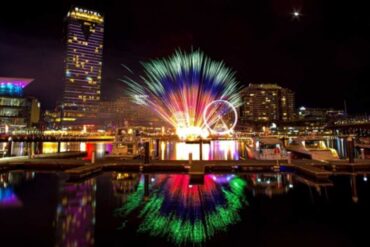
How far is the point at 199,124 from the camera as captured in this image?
70188mm

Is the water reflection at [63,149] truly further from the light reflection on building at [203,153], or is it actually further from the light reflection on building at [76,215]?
the light reflection on building at [76,215]

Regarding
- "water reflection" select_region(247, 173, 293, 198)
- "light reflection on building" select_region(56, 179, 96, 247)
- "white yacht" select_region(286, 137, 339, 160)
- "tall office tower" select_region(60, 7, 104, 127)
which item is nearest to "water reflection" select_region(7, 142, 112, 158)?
"light reflection on building" select_region(56, 179, 96, 247)

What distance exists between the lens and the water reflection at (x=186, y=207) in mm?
8930

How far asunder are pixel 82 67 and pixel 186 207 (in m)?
184

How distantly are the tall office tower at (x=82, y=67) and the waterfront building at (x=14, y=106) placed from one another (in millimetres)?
59699

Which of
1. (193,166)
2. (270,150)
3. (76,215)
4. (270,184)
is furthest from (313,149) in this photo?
(76,215)

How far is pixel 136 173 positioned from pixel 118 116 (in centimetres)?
16812

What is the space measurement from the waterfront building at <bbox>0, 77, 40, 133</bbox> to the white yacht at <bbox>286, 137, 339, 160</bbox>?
93457 mm

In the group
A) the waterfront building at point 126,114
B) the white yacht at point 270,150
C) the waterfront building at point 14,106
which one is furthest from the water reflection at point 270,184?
the waterfront building at point 126,114

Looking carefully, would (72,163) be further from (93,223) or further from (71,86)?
(71,86)

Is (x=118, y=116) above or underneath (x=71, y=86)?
underneath

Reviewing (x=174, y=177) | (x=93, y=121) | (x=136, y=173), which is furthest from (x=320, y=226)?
(x=93, y=121)

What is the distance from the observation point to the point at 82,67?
17575 cm

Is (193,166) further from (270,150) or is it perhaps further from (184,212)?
(270,150)
